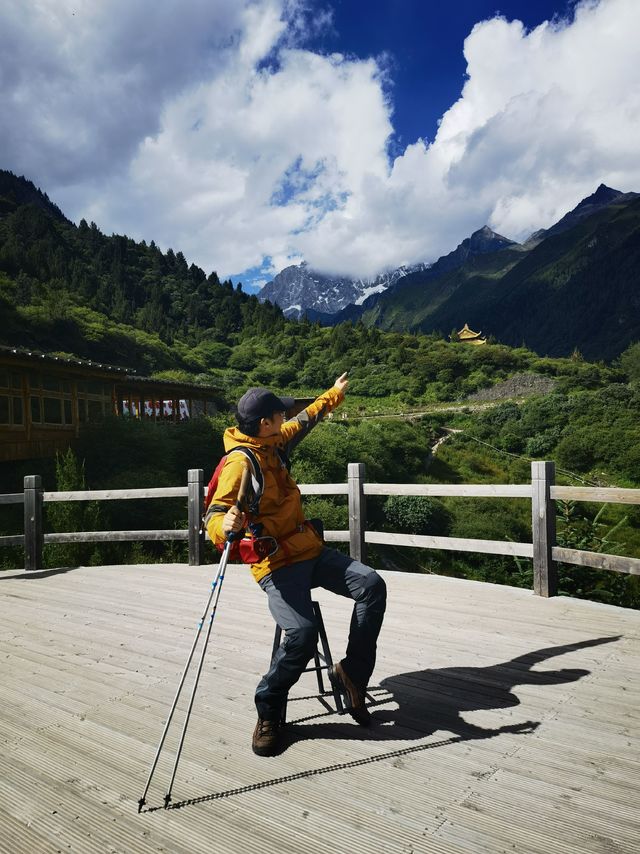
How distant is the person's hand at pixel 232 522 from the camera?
2.18 m

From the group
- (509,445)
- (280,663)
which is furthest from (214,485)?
(509,445)

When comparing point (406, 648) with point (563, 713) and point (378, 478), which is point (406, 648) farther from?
point (378, 478)

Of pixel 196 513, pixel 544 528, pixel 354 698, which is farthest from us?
pixel 196 513

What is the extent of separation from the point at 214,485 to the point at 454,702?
5.18 feet

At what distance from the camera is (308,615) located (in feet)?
7.98

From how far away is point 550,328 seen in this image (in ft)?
596

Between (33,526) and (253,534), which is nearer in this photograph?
(253,534)

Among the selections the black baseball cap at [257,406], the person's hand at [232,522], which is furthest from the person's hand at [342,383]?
the person's hand at [232,522]

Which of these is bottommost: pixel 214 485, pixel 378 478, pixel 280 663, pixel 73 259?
pixel 378 478

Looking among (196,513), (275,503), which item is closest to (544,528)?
(275,503)

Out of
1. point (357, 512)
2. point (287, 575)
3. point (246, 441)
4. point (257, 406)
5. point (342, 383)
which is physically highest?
point (342, 383)

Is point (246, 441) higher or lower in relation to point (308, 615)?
higher

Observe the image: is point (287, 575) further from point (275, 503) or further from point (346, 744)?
point (346, 744)

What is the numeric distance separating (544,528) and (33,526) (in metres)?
5.82
